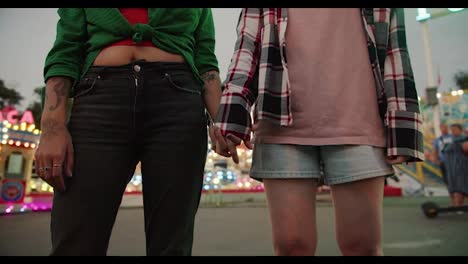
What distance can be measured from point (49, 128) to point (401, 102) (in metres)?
0.91

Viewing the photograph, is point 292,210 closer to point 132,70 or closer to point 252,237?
point 132,70

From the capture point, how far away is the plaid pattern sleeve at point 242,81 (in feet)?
3.02

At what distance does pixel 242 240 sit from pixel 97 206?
232 cm

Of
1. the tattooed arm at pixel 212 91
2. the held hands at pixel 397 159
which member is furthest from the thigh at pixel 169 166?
the held hands at pixel 397 159

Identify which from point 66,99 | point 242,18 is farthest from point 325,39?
point 66,99

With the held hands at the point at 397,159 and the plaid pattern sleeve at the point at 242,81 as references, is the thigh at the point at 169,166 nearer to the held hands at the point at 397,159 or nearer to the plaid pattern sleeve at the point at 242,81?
the plaid pattern sleeve at the point at 242,81

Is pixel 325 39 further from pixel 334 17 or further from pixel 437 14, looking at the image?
pixel 437 14

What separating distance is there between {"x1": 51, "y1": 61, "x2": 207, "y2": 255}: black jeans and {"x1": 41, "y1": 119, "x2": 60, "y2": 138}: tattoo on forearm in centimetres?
4

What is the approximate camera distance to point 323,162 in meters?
0.96

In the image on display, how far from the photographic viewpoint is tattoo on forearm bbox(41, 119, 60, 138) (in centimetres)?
88

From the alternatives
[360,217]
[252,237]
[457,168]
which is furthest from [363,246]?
[457,168]

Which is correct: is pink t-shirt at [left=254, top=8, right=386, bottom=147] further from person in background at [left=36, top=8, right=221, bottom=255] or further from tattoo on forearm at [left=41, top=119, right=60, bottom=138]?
tattoo on forearm at [left=41, top=119, right=60, bottom=138]

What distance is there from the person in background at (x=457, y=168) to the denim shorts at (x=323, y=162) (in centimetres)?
393

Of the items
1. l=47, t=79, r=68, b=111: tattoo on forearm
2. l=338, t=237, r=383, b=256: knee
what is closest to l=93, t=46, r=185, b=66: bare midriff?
l=47, t=79, r=68, b=111: tattoo on forearm
